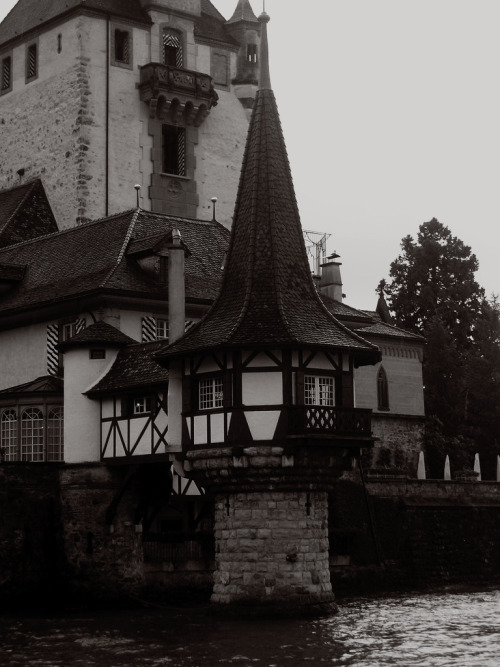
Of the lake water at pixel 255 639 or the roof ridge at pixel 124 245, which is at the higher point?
the roof ridge at pixel 124 245

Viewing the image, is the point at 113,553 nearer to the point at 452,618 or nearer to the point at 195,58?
the point at 452,618

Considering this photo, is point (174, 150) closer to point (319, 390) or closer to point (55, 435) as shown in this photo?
point (55, 435)

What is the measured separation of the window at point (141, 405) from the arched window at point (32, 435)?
4600 mm

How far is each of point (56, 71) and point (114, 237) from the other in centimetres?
1405

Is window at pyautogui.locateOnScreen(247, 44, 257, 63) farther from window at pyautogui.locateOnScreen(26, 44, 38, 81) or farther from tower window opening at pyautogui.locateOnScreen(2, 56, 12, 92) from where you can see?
tower window opening at pyautogui.locateOnScreen(2, 56, 12, 92)

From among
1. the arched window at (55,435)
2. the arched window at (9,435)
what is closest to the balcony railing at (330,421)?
the arched window at (55,435)

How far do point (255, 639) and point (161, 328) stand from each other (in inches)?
733

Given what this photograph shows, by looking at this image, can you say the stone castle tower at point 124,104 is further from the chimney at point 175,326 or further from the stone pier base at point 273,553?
the stone pier base at point 273,553

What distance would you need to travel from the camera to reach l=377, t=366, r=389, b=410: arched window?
242ft

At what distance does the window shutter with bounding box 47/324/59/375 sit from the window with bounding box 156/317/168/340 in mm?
3548

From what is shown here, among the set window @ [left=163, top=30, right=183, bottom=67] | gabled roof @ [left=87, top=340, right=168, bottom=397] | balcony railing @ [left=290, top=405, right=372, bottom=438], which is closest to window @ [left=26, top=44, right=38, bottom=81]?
window @ [left=163, top=30, right=183, bottom=67]

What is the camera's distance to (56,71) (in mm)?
68750

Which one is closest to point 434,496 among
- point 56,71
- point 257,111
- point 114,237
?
point 114,237

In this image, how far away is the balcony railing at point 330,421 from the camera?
140 feet
